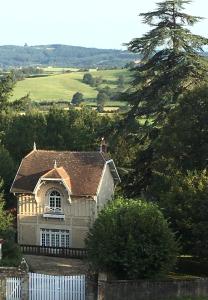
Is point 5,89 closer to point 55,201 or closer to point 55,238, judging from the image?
point 55,201

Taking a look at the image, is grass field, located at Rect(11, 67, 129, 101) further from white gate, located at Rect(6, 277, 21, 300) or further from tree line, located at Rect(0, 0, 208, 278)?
white gate, located at Rect(6, 277, 21, 300)

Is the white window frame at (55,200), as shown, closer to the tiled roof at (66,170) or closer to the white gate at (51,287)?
the tiled roof at (66,170)

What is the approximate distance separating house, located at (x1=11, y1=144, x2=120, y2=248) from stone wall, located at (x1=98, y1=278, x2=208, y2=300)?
13.4 metres

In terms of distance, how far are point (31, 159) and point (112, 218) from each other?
46.6 feet

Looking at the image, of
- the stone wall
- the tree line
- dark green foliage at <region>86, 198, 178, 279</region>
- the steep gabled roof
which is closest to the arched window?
the steep gabled roof

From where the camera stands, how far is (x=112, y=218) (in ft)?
105

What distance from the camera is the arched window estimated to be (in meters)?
42.7

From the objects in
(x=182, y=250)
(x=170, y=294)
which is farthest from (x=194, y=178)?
(x=170, y=294)

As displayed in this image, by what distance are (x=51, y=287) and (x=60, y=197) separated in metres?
12.9

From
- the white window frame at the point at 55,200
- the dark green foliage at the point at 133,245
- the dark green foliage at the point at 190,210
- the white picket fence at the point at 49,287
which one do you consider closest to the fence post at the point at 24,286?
the white picket fence at the point at 49,287

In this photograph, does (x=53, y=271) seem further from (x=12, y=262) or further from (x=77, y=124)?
(x=77, y=124)

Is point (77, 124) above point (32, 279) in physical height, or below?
above

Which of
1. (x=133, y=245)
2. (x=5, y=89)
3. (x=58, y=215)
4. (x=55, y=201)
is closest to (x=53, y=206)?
(x=55, y=201)

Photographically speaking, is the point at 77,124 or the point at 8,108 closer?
the point at 77,124
